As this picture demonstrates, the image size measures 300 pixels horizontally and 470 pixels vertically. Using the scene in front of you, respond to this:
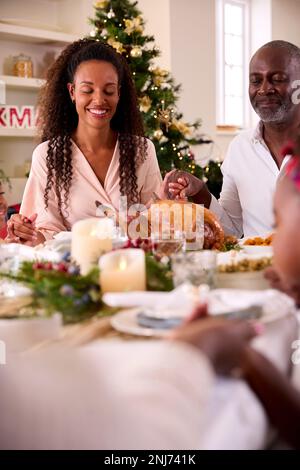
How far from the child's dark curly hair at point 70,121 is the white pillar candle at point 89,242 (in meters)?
1.14

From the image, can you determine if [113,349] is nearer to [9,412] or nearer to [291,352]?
[9,412]

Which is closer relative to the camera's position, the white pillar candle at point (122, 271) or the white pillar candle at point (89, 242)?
the white pillar candle at point (122, 271)

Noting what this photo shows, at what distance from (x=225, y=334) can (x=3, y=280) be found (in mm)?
649

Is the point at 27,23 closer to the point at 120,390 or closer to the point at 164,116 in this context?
the point at 164,116

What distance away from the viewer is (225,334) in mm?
777

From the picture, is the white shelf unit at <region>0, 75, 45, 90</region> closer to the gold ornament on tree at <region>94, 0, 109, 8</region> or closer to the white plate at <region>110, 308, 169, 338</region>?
the gold ornament on tree at <region>94, 0, 109, 8</region>

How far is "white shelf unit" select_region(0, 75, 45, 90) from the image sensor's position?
5523mm

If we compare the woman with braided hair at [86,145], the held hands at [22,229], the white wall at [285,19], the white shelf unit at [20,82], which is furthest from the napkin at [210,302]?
the white wall at [285,19]

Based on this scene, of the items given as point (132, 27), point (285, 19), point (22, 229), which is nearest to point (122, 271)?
point (22, 229)

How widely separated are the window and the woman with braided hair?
15.4ft

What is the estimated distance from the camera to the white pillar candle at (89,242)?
1.33 meters

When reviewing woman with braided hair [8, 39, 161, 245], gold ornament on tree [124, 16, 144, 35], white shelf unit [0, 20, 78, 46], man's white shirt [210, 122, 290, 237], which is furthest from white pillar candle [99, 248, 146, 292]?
white shelf unit [0, 20, 78, 46]

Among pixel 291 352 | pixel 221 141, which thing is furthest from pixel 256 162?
pixel 221 141

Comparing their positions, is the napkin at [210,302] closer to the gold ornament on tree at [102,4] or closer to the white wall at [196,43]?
the gold ornament on tree at [102,4]
